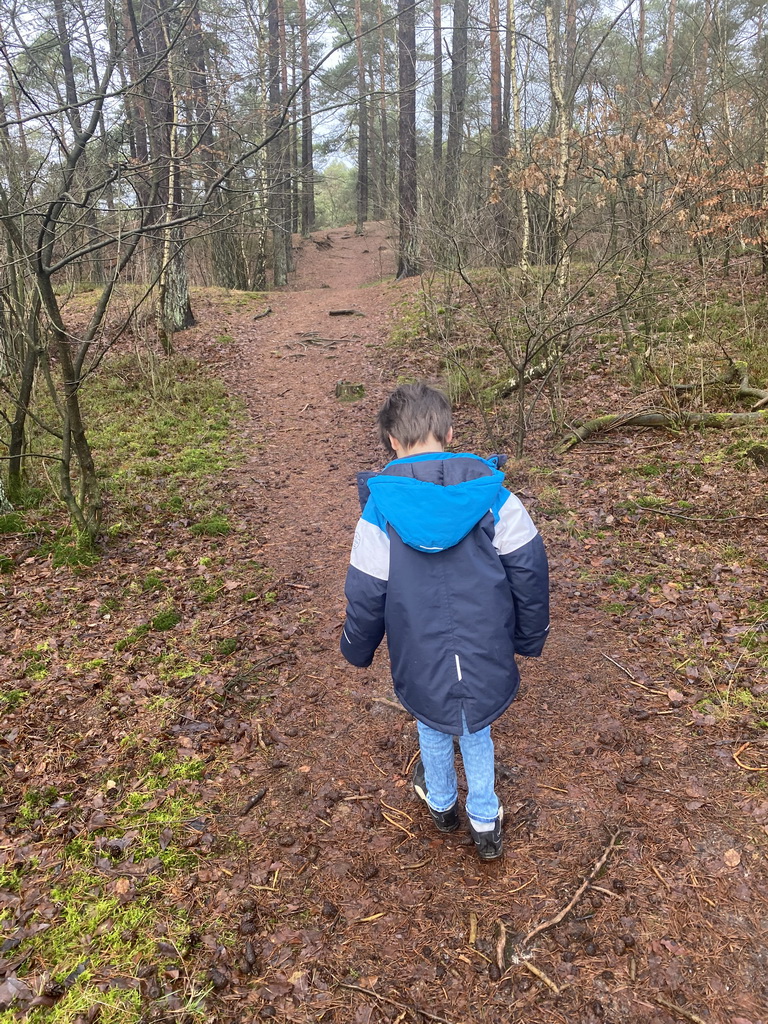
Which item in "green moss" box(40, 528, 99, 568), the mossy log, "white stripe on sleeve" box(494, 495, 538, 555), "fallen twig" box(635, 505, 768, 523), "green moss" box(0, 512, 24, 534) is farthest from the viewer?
the mossy log

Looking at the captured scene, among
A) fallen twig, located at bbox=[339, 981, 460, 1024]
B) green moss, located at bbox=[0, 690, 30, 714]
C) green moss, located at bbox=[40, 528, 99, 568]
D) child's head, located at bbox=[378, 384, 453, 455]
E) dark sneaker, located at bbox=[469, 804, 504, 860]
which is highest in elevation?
child's head, located at bbox=[378, 384, 453, 455]

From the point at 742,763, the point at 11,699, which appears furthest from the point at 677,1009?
the point at 11,699

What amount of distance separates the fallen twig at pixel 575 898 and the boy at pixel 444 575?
2.15 ft

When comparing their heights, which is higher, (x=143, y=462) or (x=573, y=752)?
(x=143, y=462)

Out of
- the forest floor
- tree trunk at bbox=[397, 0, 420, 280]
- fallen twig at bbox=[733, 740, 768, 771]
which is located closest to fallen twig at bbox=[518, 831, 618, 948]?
the forest floor

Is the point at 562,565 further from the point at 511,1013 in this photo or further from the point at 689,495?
the point at 511,1013

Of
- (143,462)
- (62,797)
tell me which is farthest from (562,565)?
(143,462)

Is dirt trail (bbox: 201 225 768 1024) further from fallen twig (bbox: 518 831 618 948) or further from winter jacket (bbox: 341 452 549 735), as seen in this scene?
winter jacket (bbox: 341 452 549 735)

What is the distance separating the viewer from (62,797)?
2.94 metres

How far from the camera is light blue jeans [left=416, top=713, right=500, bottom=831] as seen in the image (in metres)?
2.40

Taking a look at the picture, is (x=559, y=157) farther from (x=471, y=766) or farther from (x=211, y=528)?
(x=471, y=766)

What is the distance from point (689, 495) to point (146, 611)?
473cm

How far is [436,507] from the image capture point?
205 cm

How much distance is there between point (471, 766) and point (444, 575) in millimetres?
874
